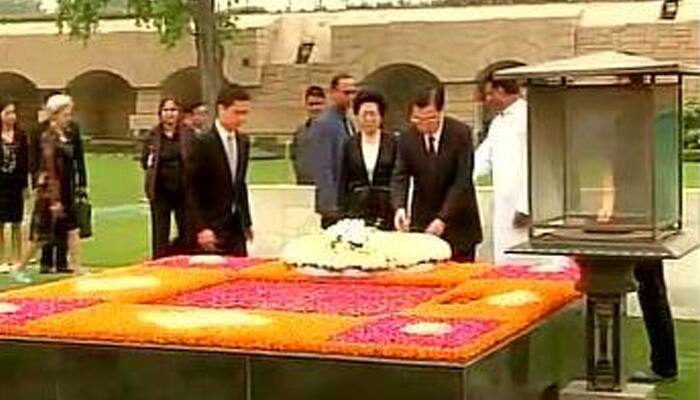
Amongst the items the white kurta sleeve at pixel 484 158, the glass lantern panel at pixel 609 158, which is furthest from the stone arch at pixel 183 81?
the glass lantern panel at pixel 609 158

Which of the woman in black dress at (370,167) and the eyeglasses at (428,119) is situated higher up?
the eyeglasses at (428,119)

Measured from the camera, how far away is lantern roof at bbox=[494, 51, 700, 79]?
5.52 metres

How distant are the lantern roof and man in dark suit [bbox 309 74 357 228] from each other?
9.76 feet

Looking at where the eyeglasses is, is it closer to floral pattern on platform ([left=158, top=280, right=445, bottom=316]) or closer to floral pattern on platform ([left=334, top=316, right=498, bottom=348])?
floral pattern on platform ([left=158, top=280, right=445, bottom=316])

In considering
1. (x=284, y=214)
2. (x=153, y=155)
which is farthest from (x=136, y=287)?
(x=284, y=214)

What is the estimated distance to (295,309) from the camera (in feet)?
19.5

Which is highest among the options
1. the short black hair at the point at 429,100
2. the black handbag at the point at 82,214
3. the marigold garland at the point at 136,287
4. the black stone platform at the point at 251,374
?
the short black hair at the point at 429,100

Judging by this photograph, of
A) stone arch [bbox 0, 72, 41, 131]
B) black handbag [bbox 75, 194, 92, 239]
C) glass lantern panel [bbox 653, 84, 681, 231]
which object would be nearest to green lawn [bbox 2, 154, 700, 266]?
black handbag [bbox 75, 194, 92, 239]

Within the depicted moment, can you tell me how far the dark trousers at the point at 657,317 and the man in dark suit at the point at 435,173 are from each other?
3.74ft

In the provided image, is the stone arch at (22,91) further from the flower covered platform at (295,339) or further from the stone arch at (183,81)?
the flower covered platform at (295,339)

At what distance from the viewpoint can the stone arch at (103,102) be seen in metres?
41.4

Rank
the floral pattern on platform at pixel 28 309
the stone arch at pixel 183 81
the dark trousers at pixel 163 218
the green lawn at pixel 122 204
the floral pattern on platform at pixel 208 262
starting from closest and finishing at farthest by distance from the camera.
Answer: the floral pattern on platform at pixel 28 309 → the floral pattern on platform at pixel 208 262 → the dark trousers at pixel 163 218 → the green lawn at pixel 122 204 → the stone arch at pixel 183 81

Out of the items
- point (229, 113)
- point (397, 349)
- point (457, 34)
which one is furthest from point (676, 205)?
point (457, 34)

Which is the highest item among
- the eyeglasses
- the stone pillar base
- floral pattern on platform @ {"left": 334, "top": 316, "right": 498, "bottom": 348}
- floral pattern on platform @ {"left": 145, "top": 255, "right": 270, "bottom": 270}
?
the eyeglasses
